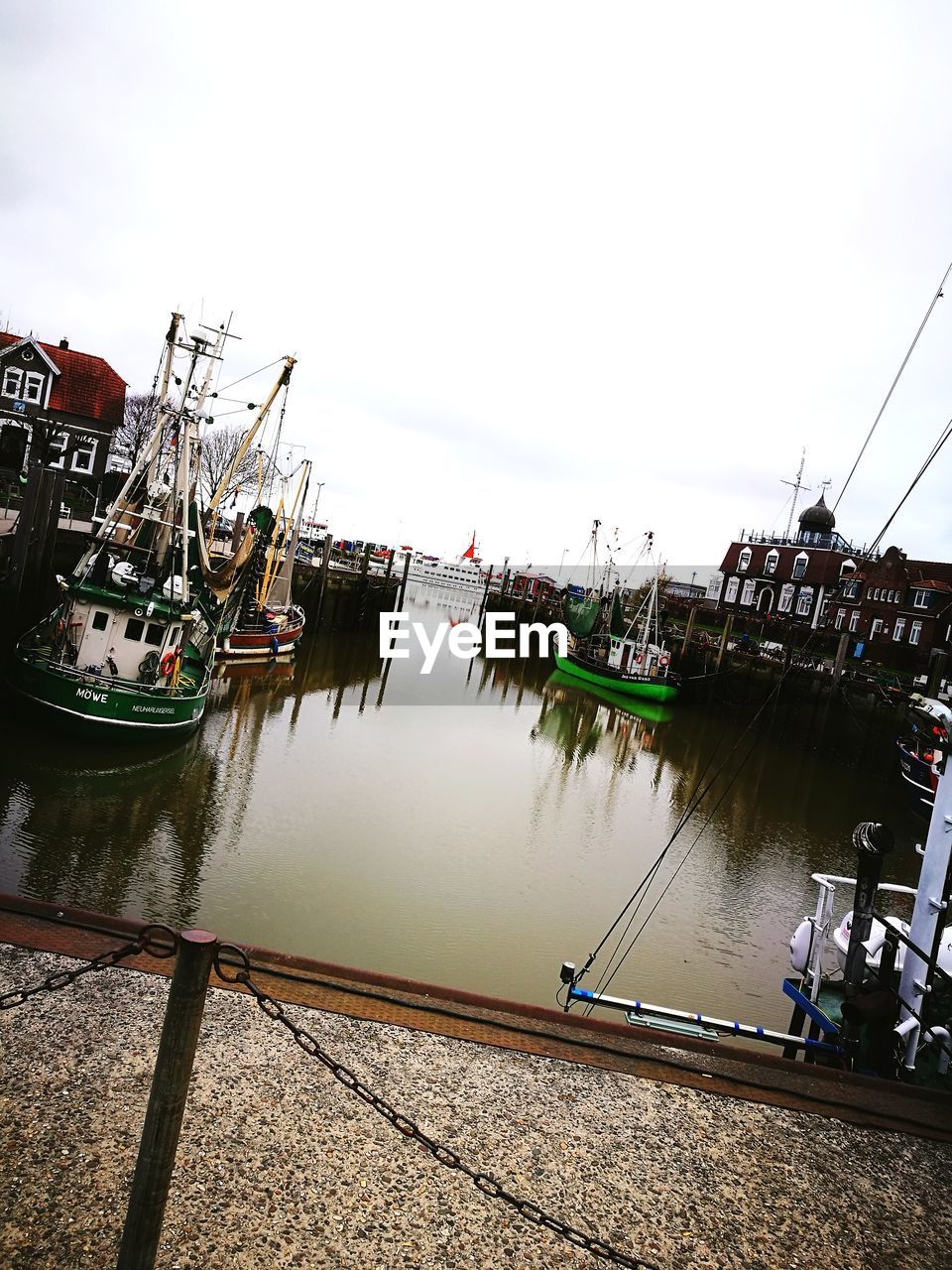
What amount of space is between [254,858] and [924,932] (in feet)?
30.0

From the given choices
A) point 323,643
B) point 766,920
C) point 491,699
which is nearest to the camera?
point 766,920

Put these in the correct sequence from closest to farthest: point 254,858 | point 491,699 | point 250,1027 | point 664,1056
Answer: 1. point 250,1027
2. point 664,1056
3. point 254,858
4. point 491,699

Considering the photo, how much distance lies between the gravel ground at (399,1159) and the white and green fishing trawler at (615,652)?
3341 centimetres

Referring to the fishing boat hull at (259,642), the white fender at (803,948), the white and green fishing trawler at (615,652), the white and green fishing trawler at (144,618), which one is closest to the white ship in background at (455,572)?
the white and green fishing trawler at (615,652)

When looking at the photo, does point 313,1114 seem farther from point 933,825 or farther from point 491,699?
point 491,699

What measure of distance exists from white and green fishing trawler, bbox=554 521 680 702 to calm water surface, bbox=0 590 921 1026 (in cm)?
1380

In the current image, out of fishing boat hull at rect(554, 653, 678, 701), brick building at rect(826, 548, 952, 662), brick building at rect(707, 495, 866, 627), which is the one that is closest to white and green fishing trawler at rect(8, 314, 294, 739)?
fishing boat hull at rect(554, 653, 678, 701)

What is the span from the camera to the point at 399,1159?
4.38 m

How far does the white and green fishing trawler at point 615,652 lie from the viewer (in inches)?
1618

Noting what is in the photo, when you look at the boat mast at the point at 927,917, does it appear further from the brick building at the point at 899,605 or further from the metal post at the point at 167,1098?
the brick building at the point at 899,605

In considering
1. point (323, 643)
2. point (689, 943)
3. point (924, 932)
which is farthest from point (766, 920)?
point (323, 643)

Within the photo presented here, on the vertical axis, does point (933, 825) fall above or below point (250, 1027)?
above

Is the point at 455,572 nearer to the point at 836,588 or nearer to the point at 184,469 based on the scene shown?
the point at 836,588

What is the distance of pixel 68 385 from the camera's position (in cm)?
4406
